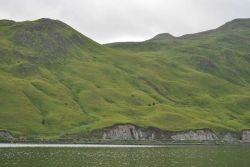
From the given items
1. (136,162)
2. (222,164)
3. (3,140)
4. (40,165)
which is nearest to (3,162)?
(40,165)

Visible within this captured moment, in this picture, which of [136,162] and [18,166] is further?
[136,162]

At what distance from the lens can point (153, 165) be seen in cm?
9956

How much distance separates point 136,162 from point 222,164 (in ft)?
58.6

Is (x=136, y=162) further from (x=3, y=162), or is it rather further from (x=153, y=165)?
(x=3, y=162)

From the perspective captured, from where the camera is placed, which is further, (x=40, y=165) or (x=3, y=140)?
(x=3, y=140)

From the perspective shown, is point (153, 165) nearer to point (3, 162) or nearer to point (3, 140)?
point (3, 162)

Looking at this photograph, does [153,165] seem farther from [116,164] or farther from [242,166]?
[242,166]

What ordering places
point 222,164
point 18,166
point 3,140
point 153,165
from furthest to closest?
1. point 3,140
2. point 222,164
3. point 153,165
4. point 18,166

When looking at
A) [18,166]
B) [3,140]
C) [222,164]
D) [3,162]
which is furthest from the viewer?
[3,140]

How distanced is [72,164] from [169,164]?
64.4 feet

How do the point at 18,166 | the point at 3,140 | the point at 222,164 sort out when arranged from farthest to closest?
1. the point at 3,140
2. the point at 222,164
3. the point at 18,166

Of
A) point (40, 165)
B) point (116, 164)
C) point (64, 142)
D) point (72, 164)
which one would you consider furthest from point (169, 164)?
point (64, 142)

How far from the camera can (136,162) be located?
10525 centimetres

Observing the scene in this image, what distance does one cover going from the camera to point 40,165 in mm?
90812
